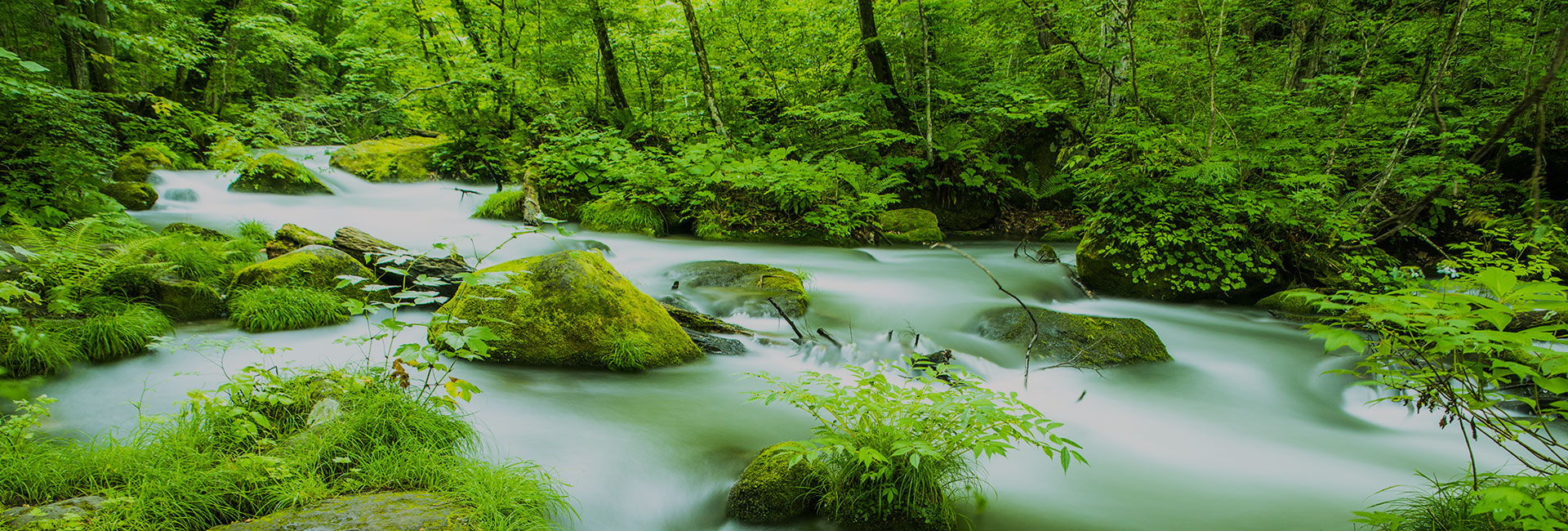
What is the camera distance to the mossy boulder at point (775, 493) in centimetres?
281

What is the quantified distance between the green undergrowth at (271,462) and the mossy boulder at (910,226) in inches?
313

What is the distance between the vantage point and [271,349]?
268cm

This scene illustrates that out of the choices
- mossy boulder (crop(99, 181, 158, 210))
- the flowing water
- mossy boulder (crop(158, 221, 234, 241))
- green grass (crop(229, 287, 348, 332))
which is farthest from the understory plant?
mossy boulder (crop(99, 181, 158, 210))

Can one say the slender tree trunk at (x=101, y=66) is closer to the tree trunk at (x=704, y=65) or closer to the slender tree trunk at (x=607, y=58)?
the slender tree trunk at (x=607, y=58)

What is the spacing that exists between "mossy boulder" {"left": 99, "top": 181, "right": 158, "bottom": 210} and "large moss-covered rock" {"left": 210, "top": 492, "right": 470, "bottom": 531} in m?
9.52

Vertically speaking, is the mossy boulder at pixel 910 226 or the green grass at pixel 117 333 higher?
the mossy boulder at pixel 910 226

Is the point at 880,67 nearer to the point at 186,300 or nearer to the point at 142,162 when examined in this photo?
the point at 186,300

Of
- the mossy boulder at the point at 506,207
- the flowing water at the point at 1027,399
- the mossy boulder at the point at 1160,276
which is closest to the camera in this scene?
the flowing water at the point at 1027,399

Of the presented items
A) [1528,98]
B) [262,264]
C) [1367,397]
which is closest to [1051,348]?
[1367,397]

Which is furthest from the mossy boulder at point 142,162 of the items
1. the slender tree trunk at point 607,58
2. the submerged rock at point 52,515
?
the submerged rock at point 52,515

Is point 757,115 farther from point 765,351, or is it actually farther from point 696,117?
point 765,351

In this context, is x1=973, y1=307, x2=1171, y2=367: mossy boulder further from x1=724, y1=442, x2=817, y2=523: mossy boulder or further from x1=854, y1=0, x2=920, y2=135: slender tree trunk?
x1=854, y1=0, x2=920, y2=135: slender tree trunk

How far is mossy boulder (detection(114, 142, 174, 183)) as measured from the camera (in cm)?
A: 927

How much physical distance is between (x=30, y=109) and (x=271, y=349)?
5785 mm
